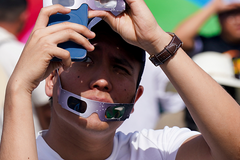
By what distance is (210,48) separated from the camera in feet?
16.8

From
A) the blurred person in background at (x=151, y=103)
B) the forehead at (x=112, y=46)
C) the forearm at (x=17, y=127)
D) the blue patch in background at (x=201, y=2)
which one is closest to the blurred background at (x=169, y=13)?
the blue patch in background at (x=201, y=2)

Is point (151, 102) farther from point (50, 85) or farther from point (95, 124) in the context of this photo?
point (95, 124)

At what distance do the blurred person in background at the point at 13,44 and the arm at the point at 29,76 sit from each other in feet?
6.43

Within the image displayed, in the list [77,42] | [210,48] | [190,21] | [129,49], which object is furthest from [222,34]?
[77,42]

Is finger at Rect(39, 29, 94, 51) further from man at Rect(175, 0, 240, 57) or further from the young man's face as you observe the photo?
man at Rect(175, 0, 240, 57)

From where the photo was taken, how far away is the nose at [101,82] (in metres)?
1.86

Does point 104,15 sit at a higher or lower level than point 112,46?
higher

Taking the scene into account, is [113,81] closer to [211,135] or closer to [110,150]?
[110,150]

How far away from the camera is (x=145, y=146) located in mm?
2148

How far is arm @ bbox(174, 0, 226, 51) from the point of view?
4.95 metres

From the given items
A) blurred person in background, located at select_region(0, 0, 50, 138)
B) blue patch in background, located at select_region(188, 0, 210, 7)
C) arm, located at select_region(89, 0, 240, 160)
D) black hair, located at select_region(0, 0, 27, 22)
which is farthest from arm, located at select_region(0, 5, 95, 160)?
blue patch in background, located at select_region(188, 0, 210, 7)

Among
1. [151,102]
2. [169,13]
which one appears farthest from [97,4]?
[169,13]

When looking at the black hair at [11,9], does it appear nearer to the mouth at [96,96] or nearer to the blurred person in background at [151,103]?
the blurred person in background at [151,103]

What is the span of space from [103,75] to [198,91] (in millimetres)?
619
